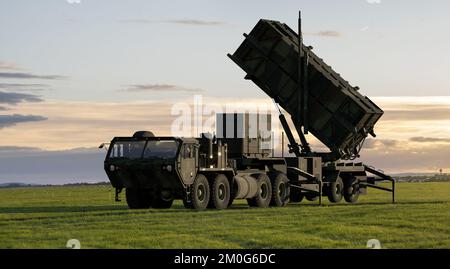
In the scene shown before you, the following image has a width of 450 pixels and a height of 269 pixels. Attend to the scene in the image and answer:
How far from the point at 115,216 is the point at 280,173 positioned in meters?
8.91

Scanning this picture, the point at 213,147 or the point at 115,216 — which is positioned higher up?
the point at 213,147

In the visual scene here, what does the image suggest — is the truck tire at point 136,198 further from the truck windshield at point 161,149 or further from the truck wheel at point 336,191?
the truck wheel at point 336,191

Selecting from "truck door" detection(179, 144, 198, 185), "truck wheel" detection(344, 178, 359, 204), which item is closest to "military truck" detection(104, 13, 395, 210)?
"truck door" detection(179, 144, 198, 185)

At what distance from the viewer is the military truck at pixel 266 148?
27.3m

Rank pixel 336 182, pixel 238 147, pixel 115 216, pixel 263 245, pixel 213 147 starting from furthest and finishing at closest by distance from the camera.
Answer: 1. pixel 336 182
2. pixel 238 147
3. pixel 213 147
4. pixel 115 216
5. pixel 263 245

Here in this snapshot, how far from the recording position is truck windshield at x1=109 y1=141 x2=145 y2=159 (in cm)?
2741

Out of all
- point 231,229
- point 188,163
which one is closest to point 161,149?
point 188,163

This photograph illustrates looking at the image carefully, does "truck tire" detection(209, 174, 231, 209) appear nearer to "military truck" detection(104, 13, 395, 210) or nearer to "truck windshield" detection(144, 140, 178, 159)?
"military truck" detection(104, 13, 395, 210)

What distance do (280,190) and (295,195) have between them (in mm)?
2768

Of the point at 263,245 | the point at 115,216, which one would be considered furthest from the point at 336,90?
the point at 263,245

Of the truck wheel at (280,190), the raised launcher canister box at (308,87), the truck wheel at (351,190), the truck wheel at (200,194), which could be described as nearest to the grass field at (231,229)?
the truck wheel at (200,194)

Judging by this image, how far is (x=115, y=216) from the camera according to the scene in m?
24.4
